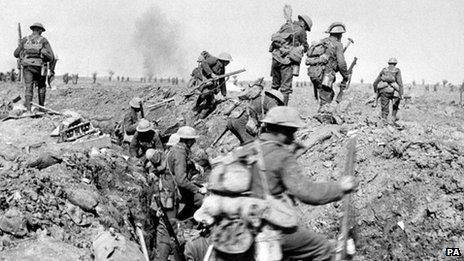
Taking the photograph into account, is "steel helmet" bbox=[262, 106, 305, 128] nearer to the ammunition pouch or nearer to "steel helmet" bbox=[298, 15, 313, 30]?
"steel helmet" bbox=[298, 15, 313, 30]

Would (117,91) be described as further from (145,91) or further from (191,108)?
(191,108)

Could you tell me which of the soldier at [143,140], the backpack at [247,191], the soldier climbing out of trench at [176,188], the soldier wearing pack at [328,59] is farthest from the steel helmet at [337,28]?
the backpack at [247,191]

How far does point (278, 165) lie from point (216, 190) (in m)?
0.54

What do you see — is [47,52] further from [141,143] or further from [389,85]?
[389,85]

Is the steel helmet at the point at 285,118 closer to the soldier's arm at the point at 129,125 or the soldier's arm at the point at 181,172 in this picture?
the soldier's arm at the point at 181,172

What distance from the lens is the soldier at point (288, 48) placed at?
10414mm

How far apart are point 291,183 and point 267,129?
54 cm

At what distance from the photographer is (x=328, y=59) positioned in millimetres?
10227

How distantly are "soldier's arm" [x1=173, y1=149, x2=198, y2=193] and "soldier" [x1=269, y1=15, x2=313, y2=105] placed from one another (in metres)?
3.89

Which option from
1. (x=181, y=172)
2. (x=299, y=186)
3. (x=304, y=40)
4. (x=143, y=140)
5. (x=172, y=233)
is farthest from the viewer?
(x=143, y=140)

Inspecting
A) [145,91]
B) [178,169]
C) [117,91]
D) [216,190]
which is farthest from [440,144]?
[117,91]

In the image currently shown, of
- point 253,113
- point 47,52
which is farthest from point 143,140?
point 47,52

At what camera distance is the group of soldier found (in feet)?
13.6

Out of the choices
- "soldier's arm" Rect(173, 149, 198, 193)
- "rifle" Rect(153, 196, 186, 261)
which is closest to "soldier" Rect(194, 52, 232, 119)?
"soldier's arm" Rect(173, 149, 198, 193)
